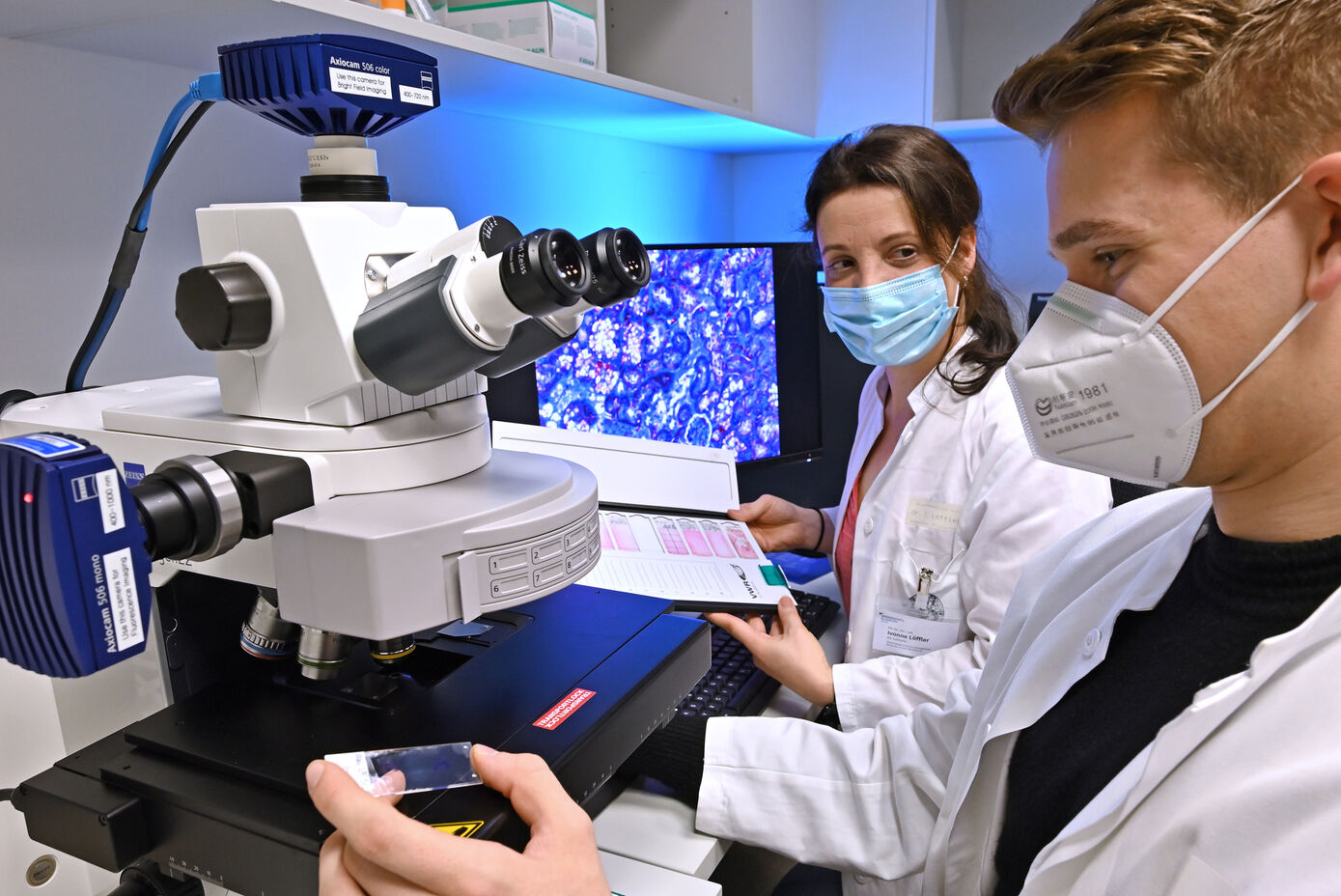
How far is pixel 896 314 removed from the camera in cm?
136

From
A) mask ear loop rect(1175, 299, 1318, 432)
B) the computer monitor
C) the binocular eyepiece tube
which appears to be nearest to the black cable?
the binocular eyepiece tube

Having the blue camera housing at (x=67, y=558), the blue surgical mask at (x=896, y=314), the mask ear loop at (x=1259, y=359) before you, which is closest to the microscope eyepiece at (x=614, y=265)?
the blue camera housing at (x=67, y=558)

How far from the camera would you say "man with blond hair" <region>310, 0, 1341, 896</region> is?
1.87 ft

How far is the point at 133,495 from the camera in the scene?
0.53 m

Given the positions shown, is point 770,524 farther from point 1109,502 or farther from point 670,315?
point 1109,502

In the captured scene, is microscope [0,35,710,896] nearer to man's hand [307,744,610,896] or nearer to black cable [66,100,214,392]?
man's hand [307,744,610,896]

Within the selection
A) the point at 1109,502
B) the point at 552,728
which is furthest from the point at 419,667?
the point at 1109,502

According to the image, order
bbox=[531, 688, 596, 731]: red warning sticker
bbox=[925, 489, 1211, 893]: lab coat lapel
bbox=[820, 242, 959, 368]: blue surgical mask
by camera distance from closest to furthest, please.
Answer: bbox=[531, 688, 596, 731]: red warning sticker → bbox=[925, 489, 1211, 893]: lab coat lapel → bbox=[820, 242, 959, 368]: blue surgical mask

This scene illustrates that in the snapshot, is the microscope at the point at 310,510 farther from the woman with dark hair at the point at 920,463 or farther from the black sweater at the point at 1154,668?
the woman with dark hair at the point at 920,463

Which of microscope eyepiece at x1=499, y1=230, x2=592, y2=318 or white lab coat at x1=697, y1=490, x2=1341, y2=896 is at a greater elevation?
microscope eyepiece at x1=499, y1=230, x2=592, y2=318

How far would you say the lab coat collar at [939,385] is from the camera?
1382mm

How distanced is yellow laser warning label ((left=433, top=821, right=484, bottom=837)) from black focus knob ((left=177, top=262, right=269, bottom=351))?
35 centimetres

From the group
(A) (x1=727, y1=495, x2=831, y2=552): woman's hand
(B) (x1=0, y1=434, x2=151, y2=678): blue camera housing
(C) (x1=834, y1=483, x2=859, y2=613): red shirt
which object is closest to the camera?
(B) (x1=0, y1=434, x2=151, y2=678): blue camera housing

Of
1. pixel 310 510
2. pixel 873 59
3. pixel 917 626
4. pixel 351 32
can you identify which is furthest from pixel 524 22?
pixel 873 59
